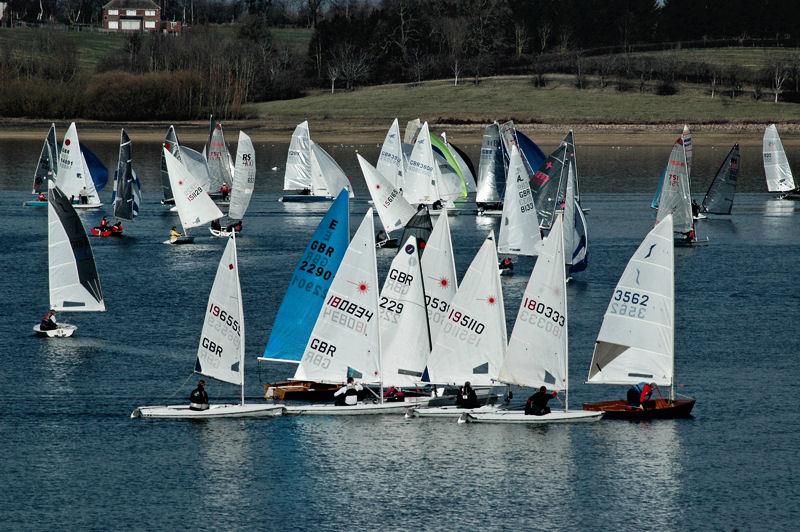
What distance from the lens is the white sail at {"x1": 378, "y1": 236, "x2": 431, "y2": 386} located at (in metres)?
47.9

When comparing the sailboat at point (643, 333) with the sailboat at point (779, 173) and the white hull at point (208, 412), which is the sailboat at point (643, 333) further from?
the sailboat at point (779, 173)

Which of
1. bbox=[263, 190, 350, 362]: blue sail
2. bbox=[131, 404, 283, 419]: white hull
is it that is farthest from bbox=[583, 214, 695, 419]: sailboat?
bbox=[131, 404, 283, 419]: white hull

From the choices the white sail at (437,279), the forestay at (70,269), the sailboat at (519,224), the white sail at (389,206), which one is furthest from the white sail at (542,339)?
the white sail at (389,206)

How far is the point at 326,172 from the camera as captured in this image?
107 metres

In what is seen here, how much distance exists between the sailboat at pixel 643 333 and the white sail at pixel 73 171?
6220 centimetres

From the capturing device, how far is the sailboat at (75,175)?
10119cm

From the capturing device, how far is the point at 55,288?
61.5 metres

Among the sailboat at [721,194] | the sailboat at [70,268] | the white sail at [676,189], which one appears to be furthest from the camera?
the sailboat at [721,194]

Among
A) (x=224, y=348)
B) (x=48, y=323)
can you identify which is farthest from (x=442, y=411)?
(x=48, y=323)

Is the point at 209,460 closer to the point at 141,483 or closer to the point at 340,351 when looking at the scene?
the point at 141,483

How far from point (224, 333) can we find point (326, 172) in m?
60.9

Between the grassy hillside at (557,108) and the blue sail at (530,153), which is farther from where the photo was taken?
the grassy hillside at (557,108)

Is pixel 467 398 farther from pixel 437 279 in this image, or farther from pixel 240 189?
pixel 240 189

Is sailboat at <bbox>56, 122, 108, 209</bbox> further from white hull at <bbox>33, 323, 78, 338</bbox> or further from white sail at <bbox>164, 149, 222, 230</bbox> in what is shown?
white hull at <bbox>33, 323, 78, 338</bbox>
